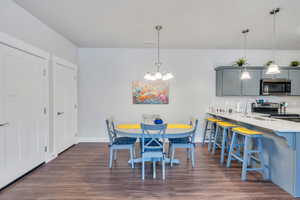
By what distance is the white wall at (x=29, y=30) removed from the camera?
238 centimetres

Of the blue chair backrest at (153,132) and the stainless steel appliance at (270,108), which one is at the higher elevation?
the stainless steel appliance at (270,108)

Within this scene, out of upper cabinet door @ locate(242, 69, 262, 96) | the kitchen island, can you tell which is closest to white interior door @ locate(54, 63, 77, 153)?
the kitchen island

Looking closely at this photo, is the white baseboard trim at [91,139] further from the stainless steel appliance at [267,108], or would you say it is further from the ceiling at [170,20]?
the stainless steel appliance at [267,108]

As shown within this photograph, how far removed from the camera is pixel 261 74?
452 cm

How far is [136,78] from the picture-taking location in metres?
4.78

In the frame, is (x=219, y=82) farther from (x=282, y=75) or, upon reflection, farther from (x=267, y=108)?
(x=282, y=75)

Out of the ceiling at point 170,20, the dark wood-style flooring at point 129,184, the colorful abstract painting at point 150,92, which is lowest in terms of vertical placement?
the dark wood-style flooring at point 129,184

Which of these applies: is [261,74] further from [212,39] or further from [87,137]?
[87,137]

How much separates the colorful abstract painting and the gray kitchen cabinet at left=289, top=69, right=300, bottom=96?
3.21m

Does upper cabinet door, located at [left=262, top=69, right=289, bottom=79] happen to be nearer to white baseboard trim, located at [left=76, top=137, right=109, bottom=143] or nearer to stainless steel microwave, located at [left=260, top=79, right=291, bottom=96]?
stainless steel microwave, located at [left=260, top=79, right=291, bottom=96]

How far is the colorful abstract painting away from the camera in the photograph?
475cm

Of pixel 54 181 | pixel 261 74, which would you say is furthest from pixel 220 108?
pixel 54 181

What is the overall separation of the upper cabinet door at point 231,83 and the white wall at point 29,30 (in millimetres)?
3941

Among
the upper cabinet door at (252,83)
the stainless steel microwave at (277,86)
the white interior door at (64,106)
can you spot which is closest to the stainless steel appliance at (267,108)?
→ the stainless steel microwave at (277,86)
